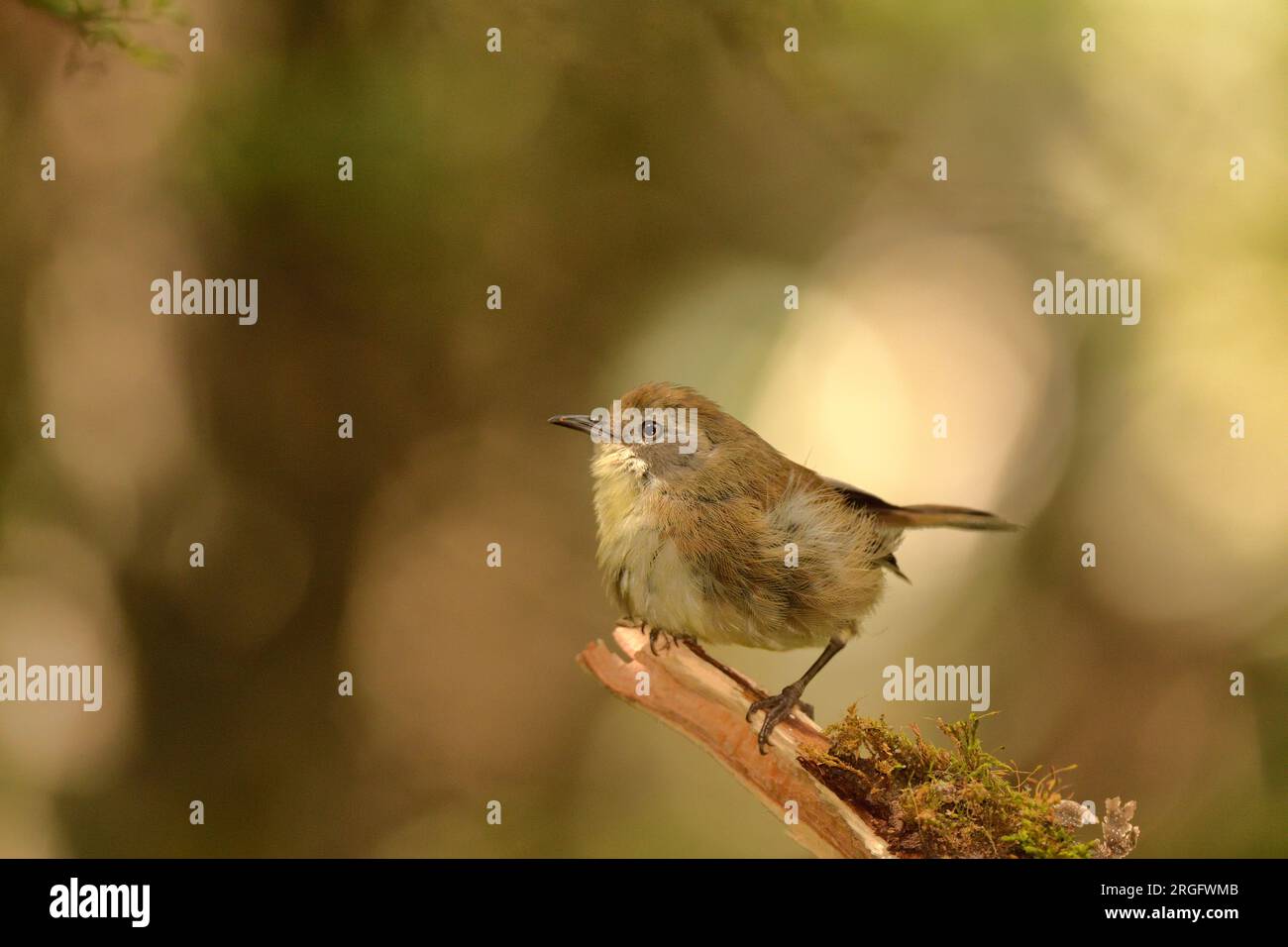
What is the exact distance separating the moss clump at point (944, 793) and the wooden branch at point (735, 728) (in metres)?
0.06

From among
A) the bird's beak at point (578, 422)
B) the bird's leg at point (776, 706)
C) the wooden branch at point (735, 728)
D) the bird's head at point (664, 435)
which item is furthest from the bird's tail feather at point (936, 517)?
the bird's beak at point (578, 422)

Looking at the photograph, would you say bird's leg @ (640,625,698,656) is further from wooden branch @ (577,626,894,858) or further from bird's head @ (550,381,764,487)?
bird's head @ (550,381,764,487)

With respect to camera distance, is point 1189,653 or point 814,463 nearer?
point 814,463

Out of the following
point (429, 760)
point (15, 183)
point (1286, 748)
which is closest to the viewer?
point (15, 183)

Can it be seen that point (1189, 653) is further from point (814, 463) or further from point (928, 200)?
point (928, 200)

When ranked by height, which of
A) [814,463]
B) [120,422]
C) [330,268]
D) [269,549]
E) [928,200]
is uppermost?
[928,200]

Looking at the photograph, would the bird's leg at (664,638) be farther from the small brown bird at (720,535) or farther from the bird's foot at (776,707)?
the bird's foot at (776,707)

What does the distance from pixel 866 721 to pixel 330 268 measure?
3061mm

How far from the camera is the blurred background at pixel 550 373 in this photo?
4184 millimetres

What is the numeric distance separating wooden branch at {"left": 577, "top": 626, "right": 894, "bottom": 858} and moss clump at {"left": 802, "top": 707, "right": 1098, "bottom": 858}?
58 millimetres

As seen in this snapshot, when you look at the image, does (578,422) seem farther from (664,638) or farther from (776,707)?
(776,707)

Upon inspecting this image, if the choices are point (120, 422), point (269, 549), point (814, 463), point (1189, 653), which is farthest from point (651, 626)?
point (1189, 653)

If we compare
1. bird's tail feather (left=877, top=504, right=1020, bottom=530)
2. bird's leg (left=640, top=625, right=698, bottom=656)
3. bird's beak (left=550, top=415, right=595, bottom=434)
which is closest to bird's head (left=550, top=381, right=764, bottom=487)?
bird's beak (left=550, top=415, right=595, bottom=434)

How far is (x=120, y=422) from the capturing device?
13.9 ft
